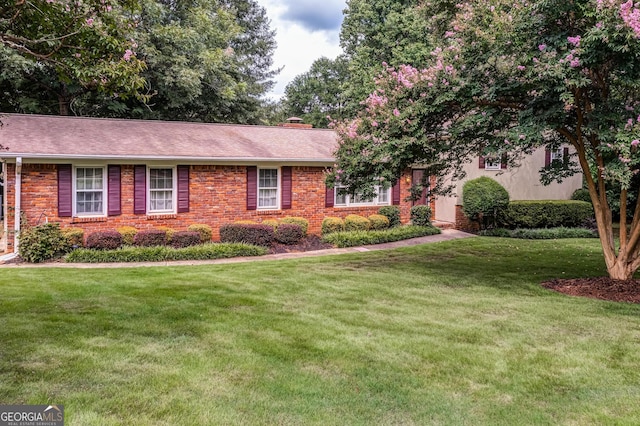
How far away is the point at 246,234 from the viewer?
42.8 feet

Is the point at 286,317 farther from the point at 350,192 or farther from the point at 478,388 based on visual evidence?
the point at 350,192

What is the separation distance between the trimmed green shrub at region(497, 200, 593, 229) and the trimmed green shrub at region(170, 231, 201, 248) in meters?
11.1

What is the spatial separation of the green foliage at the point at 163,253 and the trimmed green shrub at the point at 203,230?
80 cm

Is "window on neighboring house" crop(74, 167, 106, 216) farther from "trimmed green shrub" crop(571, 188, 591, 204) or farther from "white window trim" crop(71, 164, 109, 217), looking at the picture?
"trimmed green shrub" crop(571, 188, 591, 204)

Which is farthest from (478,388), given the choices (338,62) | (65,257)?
(338,62)

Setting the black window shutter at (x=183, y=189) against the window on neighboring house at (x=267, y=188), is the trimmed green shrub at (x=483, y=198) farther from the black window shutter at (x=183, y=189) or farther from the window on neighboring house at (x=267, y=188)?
the black window shutter at (x=183, y=189)

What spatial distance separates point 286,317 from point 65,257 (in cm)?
777

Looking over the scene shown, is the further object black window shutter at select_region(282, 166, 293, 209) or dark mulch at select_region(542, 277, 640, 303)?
black window shutter at select_region(282, 166, 293, 209)

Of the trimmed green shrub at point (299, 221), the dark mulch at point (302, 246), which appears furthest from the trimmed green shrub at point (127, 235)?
the trimmed green shrub at point (299, 221)

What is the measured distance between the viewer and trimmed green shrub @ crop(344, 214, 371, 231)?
15.0 m

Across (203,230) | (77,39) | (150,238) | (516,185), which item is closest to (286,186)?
(203,230)

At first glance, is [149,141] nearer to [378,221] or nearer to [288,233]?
[288,233]

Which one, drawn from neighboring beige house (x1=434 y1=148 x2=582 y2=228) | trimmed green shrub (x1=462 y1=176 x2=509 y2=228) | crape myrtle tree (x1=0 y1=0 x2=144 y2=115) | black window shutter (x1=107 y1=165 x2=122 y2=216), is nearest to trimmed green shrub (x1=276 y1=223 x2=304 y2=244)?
black window shutter (x1=107 y1=165 x2=122 y2=216)

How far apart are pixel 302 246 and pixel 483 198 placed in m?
7.16
